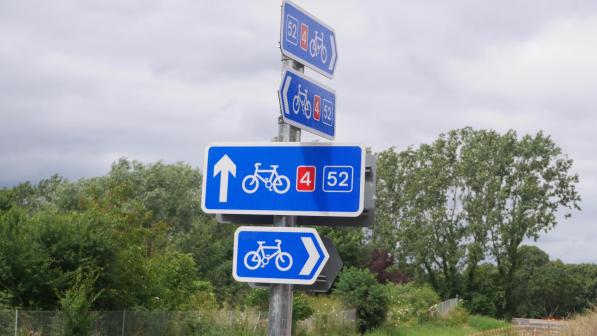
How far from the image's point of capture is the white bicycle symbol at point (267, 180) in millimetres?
6281

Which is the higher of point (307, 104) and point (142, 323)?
point (307, 104)

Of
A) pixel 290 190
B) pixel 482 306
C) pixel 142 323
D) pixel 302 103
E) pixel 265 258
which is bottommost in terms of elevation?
pixel 482 306

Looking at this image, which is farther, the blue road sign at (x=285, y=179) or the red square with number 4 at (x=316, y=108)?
the red square with number 4 at (x=316, y=108)

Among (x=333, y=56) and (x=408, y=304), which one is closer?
(x=333, y=56)

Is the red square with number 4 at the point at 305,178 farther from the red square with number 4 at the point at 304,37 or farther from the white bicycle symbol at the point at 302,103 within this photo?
the red square with number 4 at the point at 304,37

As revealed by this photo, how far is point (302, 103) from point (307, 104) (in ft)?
0.25

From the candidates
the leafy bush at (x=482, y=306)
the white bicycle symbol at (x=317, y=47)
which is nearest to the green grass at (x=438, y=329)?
the leafy bush at (x=482, y=306)

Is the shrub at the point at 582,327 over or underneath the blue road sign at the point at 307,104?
underneath

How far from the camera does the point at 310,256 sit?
240 inches

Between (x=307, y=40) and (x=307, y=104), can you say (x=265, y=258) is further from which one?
(x=307, y=40)

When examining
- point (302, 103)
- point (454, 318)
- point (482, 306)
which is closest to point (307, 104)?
point (302, 103)

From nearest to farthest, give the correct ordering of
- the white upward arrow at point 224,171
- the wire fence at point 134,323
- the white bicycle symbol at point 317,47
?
the white upward arrow at point 224,171 → the white bicycle symbol at point 317,47 → the wire fence at point 134,323

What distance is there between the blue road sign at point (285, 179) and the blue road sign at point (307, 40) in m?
0.78

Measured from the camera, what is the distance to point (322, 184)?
616 centimetres
